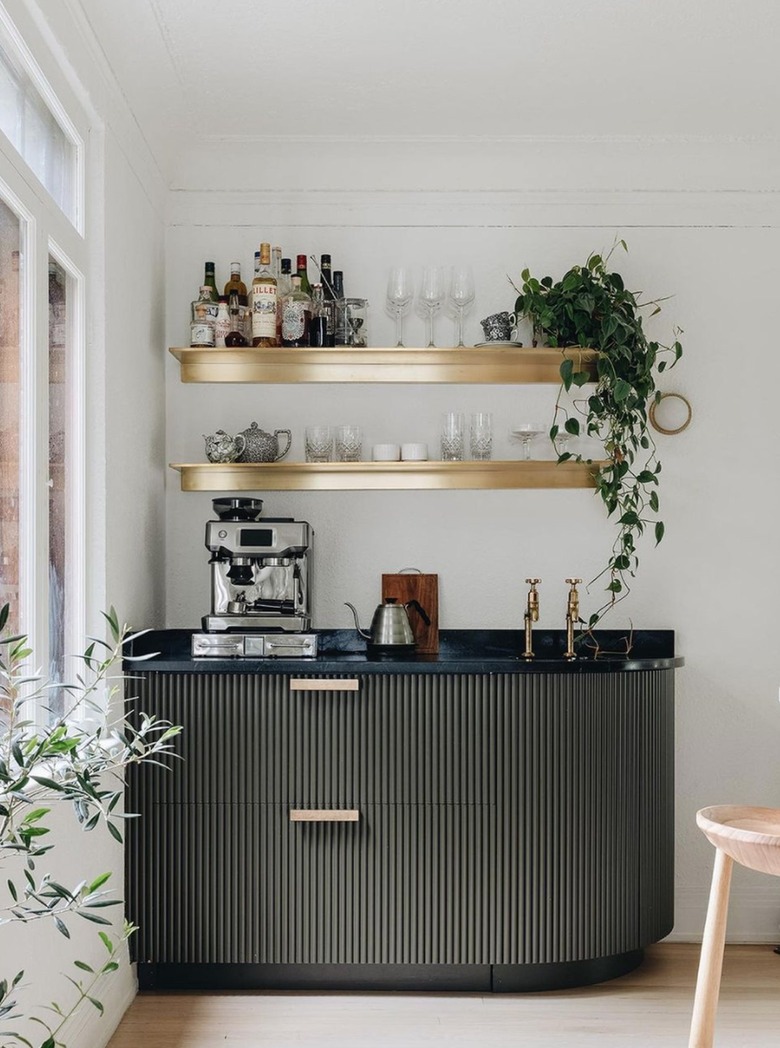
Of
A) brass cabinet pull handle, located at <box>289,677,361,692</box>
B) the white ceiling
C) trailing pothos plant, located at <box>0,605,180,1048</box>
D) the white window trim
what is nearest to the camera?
trailing pothos plant, located at <box>0,605,180,1048</box>

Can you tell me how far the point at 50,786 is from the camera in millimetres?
1354

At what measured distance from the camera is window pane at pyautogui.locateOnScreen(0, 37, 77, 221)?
7.15 ft

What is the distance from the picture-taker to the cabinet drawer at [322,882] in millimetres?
3004

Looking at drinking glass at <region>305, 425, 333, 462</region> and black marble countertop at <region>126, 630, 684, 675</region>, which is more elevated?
drinking glass at <region>305, 425, 333, 462</region>

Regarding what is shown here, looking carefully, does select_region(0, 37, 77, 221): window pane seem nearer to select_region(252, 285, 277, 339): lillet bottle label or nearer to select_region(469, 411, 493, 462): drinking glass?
A: select_region(252, 285, 277, 339): lillet bottle label

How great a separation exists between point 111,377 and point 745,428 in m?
2.05

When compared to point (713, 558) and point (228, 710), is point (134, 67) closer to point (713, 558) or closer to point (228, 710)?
point (228, 710)

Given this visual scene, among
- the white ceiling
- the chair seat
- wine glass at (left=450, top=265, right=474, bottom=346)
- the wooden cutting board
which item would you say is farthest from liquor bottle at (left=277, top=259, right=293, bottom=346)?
the chair seat

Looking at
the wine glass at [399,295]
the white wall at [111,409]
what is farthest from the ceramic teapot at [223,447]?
the wine glass at [399,295]

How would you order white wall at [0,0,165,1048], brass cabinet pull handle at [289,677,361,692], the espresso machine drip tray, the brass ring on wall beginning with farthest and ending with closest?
1. the brass ring on wall
2. the espresso machine drip tray
3. brass cabinet pull handle at [289,677,361,692]
4. white wall at [0,0,165,1048]

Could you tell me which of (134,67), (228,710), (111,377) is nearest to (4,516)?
(111,377)

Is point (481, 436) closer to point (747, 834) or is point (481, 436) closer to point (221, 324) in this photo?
point (221, 324)

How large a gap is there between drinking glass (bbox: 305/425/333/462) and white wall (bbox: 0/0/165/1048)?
0.49m

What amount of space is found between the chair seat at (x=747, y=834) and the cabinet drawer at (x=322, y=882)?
43.8 inches
